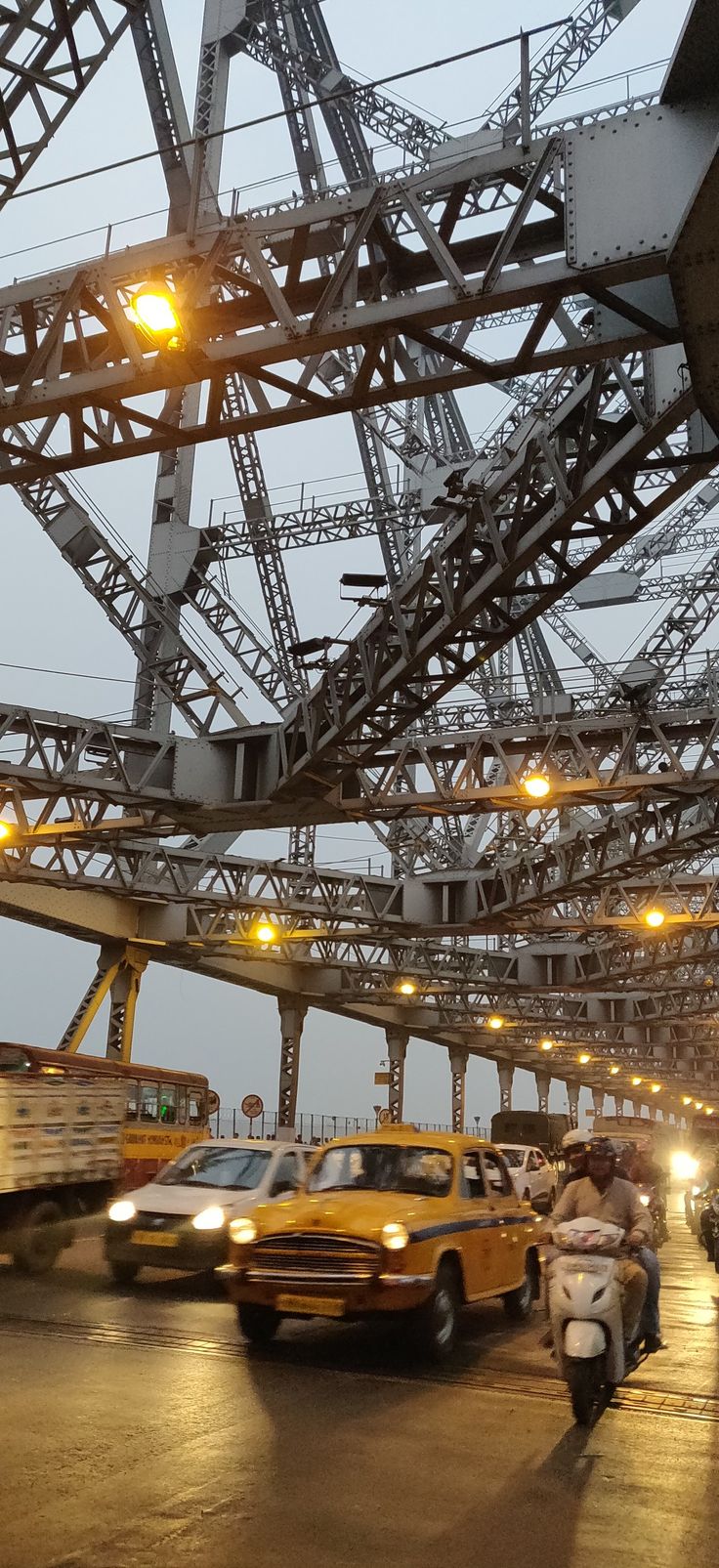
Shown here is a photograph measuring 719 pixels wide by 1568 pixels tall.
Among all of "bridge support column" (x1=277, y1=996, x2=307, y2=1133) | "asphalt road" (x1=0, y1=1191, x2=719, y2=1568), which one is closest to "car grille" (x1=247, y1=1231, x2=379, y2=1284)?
"asphalt road" (x1=0, y1=1191, x2=719, y2=1568)

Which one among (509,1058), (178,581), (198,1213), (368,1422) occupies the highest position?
(178,581)

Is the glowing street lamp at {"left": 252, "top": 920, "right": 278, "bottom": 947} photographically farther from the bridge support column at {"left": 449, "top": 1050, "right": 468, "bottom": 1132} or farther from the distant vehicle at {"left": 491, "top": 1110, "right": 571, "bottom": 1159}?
the bridge support column at {"left": 449, "top": 1050, "right": 468, "bottom": 1132}

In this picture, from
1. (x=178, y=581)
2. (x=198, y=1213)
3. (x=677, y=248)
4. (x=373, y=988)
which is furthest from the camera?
(x=373, y=988)

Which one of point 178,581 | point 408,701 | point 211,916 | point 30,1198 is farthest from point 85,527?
point 211,916

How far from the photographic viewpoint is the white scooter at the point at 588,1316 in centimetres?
789

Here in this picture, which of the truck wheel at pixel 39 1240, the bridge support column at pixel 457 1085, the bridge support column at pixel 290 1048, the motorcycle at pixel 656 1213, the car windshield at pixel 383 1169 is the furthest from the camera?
the bridge support column at pixel 457 1085

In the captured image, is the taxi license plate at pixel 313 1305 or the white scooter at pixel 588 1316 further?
the taxi license plate at pixel 313 1305

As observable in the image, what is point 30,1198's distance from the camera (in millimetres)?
16453

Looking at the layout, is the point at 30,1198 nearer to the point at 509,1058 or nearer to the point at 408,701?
the point at 408,701

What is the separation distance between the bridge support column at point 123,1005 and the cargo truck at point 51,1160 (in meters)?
17.1

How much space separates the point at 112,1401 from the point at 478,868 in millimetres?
21398

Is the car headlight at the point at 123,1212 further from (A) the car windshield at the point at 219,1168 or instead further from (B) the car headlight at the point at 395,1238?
(B) the car headlight at the point at 395,1238

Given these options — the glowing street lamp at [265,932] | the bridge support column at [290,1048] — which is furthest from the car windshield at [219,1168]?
the bridge support column at [290,1048]

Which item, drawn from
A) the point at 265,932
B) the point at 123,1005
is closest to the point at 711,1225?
the point at 265,932
